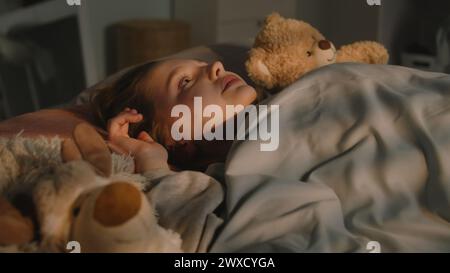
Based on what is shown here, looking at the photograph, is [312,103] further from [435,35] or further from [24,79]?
[435,35]

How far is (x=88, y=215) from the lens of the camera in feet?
1.63

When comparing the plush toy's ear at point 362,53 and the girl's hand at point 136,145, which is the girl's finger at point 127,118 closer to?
the girl's hand at point 136,145

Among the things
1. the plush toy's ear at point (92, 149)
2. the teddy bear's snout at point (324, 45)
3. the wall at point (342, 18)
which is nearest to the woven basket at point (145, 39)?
the wall at point (342, 18)

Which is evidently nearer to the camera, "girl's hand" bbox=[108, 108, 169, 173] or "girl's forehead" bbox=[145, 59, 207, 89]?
"girl's hand" bbox=[108, 108, 169, 173]

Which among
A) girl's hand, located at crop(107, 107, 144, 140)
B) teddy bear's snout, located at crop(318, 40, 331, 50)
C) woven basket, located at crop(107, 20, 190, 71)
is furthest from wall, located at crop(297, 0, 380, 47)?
girl's hand, located at crop(107, 107, 144, 140)

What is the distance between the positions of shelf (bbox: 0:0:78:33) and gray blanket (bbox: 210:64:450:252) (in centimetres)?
111

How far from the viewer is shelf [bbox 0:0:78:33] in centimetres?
159

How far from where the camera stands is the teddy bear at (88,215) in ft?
1.58

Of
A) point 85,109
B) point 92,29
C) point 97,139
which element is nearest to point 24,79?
point 92,29

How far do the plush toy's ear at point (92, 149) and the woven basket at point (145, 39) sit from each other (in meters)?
1.53

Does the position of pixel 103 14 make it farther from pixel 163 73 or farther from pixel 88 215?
pixel 88 215

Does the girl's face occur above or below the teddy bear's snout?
below

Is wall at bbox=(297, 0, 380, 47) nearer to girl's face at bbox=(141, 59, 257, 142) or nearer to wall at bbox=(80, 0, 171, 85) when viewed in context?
wall at bbox=(80, 0, 171, 85)

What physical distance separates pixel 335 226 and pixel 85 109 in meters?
0.61
